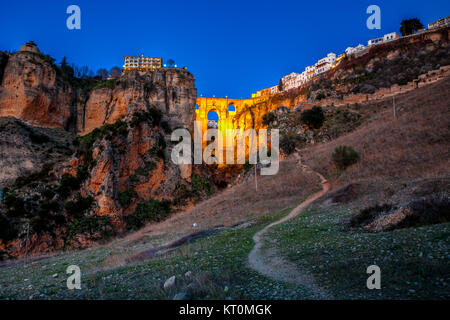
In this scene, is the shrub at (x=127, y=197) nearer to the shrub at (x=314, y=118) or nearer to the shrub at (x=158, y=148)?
the shrub at (x=158, y=148)

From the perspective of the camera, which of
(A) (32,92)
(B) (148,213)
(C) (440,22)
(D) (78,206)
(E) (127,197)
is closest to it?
(D) (78,206)

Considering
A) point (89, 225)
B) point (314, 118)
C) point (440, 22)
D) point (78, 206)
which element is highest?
point (440, 22)

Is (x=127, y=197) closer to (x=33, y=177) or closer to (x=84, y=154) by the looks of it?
(x=84, y=154)

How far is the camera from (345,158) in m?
24.2

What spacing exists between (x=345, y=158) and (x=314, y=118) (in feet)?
66.7

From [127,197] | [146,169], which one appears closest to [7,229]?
[127,197]

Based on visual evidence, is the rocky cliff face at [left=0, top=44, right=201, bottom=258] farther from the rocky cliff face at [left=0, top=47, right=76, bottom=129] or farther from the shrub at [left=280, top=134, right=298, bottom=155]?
the shrub at [left=280, top=134, right=298, bottom=155]

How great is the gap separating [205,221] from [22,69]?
133 ft

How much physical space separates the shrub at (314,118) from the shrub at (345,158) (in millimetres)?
19282

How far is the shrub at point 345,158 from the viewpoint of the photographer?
23969 millimetres

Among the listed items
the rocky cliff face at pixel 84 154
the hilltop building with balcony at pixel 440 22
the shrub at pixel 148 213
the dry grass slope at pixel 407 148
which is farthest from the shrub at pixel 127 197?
the hilltop building with balcony at pixel 440 22

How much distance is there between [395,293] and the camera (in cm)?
414
